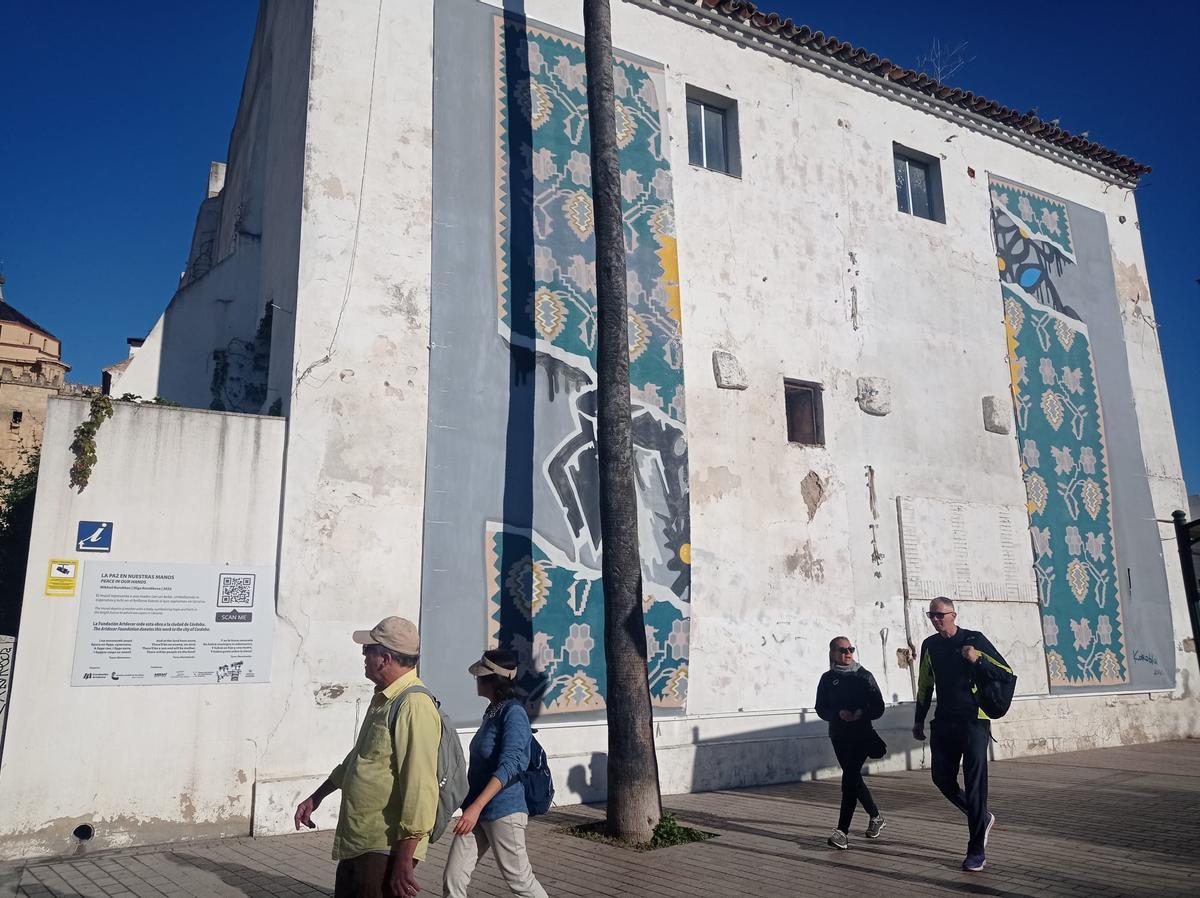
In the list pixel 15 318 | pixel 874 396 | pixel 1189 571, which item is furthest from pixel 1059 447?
pixel 15 318

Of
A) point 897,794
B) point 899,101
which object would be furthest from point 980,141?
point 897,794

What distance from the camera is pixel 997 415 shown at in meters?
13.3

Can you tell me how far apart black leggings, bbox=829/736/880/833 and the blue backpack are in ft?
10.6

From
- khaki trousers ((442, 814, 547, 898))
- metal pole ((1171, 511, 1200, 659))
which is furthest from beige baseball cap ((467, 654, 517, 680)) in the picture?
metal pole ((1171, 511, 1200, 659))

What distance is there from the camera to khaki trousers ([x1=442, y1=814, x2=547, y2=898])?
14.4ft

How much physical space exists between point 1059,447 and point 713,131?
696 centimetres

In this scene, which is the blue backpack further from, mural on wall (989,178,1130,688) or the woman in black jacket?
mural on wall (989,178,1130,688)

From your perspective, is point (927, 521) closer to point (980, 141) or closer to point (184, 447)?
point (980, 141)

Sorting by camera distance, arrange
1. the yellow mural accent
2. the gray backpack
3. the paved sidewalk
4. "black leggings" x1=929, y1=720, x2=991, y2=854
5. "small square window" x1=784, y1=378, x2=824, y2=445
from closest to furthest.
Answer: the gray backpack < the paved sidewalk < "black leggings" x1=929, y1=720, x2=991, y2=854 < the yellow mural accent < "small square window" x1=784, y1=378, x2=824, y2=445

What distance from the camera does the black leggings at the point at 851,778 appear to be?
23.0ft

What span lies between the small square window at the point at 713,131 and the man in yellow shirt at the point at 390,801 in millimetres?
9668

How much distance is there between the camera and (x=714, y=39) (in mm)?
12203
